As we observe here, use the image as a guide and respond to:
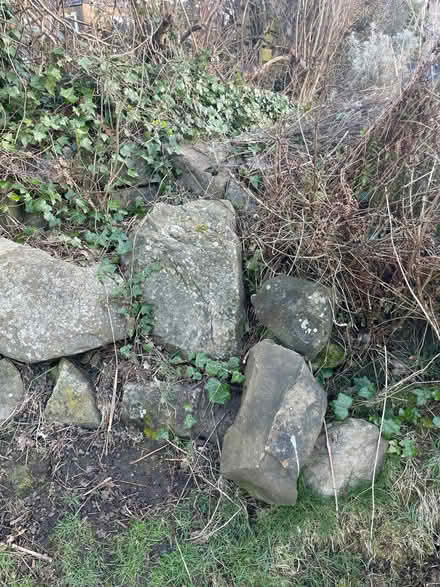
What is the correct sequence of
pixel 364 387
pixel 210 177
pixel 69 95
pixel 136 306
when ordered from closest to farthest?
pixel 364 387
pixel 136 306
pixel 69 95
pixel 210 177

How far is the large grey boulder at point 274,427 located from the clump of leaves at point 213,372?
145 mm

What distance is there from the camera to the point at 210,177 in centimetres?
325

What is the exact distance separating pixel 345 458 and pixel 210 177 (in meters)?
2.21

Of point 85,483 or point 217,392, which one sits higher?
point 217,392

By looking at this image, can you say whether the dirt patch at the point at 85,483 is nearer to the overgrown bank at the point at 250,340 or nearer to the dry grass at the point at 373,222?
the overgrown bank at the point at 250,340

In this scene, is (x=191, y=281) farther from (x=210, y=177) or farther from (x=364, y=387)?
(x=364, y=387)

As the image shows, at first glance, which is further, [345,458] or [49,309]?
[49,309]

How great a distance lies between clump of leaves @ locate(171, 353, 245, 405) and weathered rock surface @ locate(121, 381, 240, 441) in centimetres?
7

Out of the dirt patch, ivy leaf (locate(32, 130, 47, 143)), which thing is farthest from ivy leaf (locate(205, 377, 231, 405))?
ivy leaf (locate(32, 130, 47, 143))

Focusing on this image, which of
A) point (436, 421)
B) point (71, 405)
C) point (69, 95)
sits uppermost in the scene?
point (69, 95)

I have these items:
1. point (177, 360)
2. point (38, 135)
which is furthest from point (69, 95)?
point (177, 360)

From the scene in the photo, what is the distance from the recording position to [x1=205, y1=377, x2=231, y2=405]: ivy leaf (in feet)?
7.55

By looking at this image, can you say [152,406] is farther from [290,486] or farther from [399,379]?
[399,379]

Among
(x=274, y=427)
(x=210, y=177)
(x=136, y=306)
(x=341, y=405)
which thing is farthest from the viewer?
(x=210, y=177)
